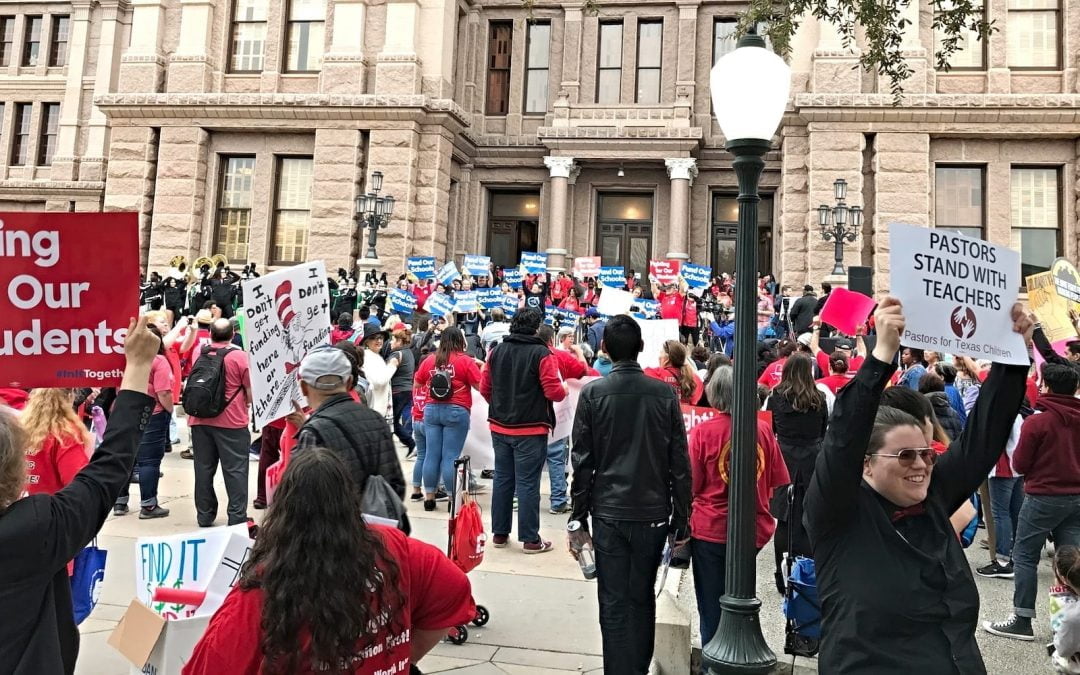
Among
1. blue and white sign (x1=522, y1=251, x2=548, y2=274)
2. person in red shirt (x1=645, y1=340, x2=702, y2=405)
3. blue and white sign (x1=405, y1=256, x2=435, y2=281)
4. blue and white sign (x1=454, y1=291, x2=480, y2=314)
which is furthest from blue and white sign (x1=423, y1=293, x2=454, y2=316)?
person in red shirt (x1=645, y1=340, x2=702, y2=405)

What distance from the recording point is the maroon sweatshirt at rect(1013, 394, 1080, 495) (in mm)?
5277

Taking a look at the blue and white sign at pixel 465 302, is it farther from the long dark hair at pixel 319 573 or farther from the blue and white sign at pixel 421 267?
the long dark hair at pixel 319 573

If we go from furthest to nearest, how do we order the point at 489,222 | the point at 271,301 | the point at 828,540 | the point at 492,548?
1. the point at 489,222
2. the point at 492,548
3. the point at 271,301
4. the point at 828,540

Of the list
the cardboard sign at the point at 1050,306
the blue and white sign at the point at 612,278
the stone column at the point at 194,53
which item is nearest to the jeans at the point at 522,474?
the cardboard sign at the point at 1050,306

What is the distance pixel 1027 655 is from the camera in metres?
4.98

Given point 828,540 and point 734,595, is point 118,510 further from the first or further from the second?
point 828,540

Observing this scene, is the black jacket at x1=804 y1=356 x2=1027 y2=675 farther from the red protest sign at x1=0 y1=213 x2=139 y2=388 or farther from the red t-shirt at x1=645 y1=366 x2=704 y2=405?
the red t-shirt at x1=645 y1=366 x2=704 y2=405

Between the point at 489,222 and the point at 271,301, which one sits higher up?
the point at 489,222

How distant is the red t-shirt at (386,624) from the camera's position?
1983 mm

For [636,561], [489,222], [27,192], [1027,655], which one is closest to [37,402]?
[636,561]

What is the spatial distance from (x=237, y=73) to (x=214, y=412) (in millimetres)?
20784

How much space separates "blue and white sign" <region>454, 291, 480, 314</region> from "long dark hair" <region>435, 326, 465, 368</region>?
302 inches

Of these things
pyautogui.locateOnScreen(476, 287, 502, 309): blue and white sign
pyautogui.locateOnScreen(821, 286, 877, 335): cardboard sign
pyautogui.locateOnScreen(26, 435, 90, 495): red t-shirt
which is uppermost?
pyautogui.locateOnScreen(476, 287, 502, 309): blue and white sign

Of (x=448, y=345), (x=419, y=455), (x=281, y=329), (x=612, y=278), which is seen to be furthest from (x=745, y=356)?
(x=612, y=278)
